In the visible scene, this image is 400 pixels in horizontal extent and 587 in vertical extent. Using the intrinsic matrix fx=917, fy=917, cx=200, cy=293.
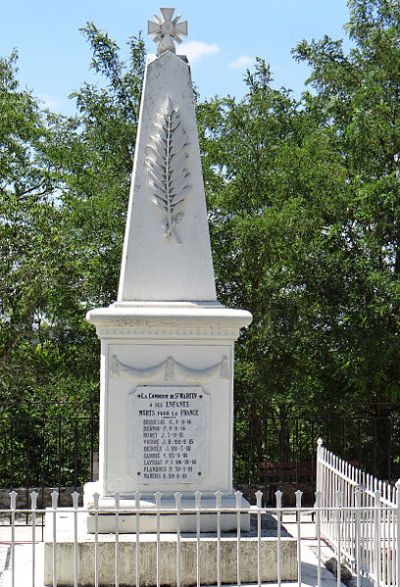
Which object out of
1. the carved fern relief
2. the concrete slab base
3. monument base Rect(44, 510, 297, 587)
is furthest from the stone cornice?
the concrete slab base

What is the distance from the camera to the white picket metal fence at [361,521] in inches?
275

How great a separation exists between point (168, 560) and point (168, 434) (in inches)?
A: 44.8

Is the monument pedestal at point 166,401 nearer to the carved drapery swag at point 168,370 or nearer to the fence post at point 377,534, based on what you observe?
the carved drapery swag at point 168,370

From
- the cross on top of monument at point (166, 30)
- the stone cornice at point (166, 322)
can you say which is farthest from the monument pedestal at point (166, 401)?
the cross on top of monument at point (166, 30)

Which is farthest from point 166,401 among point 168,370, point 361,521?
point 361,521

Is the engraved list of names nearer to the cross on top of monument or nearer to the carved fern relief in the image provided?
the carved fern relief

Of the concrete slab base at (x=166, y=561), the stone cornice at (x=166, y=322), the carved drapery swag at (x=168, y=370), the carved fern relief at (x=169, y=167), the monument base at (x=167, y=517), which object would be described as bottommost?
the concrete slab base at (x=166, y=561)

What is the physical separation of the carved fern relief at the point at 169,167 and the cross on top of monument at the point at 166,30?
0.54m

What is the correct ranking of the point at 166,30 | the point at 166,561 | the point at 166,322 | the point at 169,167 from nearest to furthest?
1. the point at 166,561
2. the point at 166,322
3. the point at 169,167
4. the point at 166,30

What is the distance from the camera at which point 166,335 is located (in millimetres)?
8289

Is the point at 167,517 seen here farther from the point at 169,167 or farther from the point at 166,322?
the point at 169,167

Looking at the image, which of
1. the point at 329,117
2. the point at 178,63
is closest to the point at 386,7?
the point at 329,117

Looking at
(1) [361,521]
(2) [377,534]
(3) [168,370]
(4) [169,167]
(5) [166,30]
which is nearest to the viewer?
(2) [377,534]

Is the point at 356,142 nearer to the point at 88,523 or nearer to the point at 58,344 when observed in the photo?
the point at 58,344
